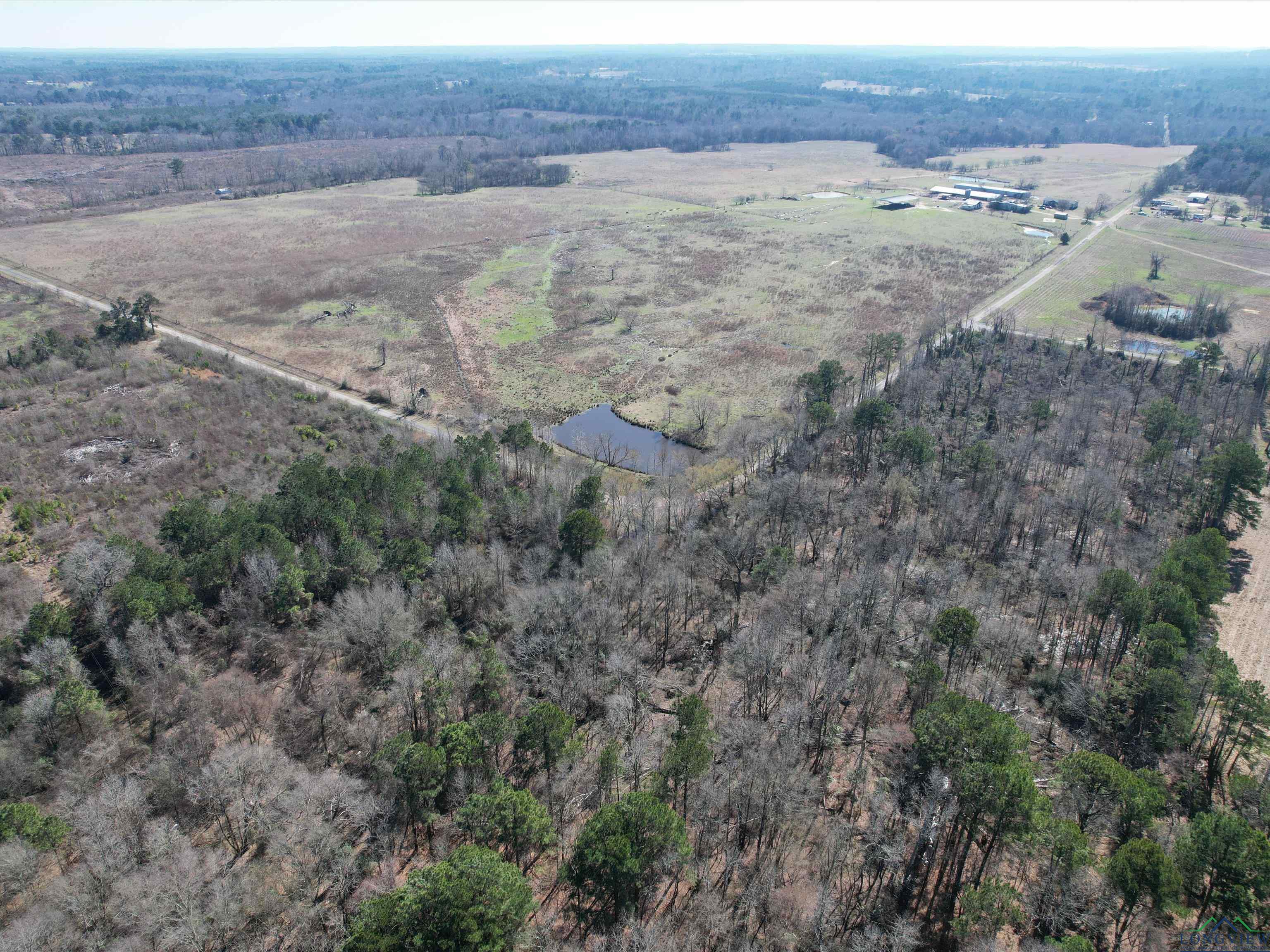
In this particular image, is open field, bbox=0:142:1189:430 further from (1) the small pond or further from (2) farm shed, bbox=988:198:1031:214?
(1) the small pond

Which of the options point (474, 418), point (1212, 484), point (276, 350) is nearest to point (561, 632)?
point (474, 418)

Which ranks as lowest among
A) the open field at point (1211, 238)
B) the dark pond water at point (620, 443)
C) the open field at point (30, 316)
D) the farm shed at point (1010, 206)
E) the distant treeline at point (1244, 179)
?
the dark pond water at point (620, 443)

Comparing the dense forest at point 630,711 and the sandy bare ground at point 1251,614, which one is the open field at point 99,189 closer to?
the dense forest at point 630,711

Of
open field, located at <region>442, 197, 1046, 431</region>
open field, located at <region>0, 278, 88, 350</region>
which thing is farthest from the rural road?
open field, located at <region>442, 197, 1046, 431</region>

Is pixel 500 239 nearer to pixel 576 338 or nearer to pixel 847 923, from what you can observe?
pixel 576 338

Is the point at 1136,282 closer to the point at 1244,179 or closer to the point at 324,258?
the point at 1244,179

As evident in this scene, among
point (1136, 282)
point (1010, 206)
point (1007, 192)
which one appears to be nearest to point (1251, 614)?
point (1136, 282)

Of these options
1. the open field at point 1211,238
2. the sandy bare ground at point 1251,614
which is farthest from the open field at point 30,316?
the open field at point 1211,238
